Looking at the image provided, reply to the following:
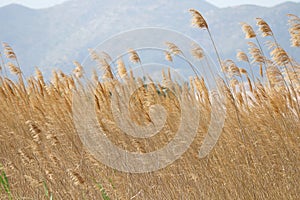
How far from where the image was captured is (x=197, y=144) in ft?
12.8

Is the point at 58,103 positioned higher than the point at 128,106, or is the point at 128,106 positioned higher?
the point at 58,103

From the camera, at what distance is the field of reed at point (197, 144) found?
346cm

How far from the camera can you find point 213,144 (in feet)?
12.5

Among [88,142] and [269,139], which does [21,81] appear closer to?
[88,142]

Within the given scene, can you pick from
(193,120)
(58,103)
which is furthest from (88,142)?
(193,120)

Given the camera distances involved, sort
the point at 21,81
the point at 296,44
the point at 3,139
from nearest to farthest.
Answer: the point at 296,44
the point at 3,139
the point at 21,81

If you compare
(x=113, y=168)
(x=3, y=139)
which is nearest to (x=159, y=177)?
(x=113, y=168)

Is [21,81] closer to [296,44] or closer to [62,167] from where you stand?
[62,167]

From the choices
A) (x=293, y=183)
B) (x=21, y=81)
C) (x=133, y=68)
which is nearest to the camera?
(x=293, y=183)

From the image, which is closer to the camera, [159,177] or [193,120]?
[159,177]

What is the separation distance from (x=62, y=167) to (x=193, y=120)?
3.98 ft

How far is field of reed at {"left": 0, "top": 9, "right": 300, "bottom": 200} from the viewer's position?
3.46 meters

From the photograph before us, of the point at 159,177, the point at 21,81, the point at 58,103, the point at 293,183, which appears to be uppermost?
the point at 21,81

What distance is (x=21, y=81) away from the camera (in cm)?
504
